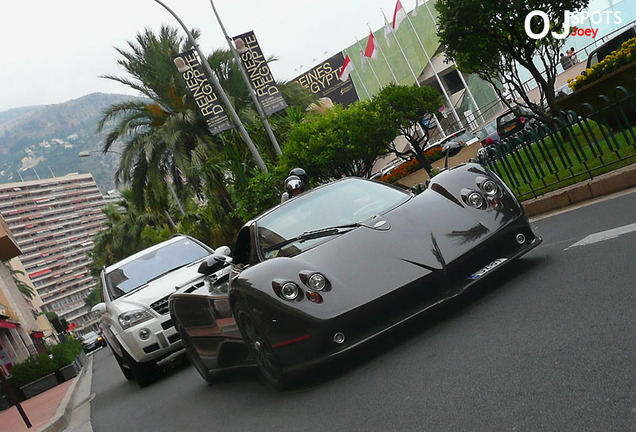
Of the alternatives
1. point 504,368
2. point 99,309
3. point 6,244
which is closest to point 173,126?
point 6,244

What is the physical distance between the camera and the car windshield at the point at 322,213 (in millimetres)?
5539

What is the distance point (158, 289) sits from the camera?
9.98m

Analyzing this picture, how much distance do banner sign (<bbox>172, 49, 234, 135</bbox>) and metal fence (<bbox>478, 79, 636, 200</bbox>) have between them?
14.3 meters

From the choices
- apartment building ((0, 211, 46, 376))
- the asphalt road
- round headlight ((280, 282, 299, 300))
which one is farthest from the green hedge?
round headlight ((280, 282, 299, 300))

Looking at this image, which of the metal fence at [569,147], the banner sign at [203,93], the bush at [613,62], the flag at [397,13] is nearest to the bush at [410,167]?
the banner sign at [203,93]

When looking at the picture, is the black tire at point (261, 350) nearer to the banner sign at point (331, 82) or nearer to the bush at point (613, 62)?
the bush at point (613, 62)

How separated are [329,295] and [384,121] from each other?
72.1 ft

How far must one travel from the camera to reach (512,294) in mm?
5148

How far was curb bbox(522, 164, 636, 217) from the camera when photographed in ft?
26.0

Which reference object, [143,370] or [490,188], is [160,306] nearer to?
[143,370]

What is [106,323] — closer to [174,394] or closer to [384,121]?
[174,394]

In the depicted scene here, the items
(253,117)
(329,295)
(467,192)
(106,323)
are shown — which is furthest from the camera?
(253,117)

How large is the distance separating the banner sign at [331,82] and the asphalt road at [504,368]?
217 ft

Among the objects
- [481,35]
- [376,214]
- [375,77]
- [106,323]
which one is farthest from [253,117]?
[375,77]
